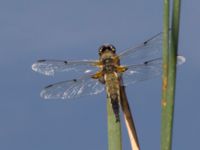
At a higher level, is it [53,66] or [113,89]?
[53,66]

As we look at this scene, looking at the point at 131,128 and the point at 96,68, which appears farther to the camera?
the point at 96,68

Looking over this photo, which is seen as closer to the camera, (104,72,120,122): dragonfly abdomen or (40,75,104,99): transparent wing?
(104,72,120,122): dragonfly abdomen

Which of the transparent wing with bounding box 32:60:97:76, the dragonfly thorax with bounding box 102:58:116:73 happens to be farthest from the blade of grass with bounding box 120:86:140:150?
the transparent wing with bounding box 32:60:97:76

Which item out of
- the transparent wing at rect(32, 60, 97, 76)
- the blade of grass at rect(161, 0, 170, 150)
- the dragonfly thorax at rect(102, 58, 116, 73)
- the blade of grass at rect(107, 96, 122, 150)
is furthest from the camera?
the transparent wing at rect(32, 60, 97, 76)

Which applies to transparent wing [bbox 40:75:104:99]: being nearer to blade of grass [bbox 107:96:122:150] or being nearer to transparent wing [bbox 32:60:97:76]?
transparent wing [bbox 32:60:97:76]

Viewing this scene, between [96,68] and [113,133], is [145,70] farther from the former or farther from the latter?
[113,133]

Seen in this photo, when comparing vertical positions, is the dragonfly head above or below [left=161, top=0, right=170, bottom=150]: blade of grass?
above

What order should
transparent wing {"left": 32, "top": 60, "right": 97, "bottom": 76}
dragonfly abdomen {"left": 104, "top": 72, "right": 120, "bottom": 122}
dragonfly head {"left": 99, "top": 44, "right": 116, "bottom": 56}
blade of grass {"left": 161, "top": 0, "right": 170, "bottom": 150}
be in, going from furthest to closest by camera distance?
transparent wing {"left": 32, "top": 60, "right": 97, "bottom": 76}, dragonfly head {"left": 99, "top": 44, "right": 116, "bottom": 56}, dragonfly abdomen {"left": 104, "top": 72, "right": 120, "bottom": 122}, blade of grass {"left": 161, "top": 0, "right": 170, "bottom": 150}

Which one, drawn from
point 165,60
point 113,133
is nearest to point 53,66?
point 113,133
